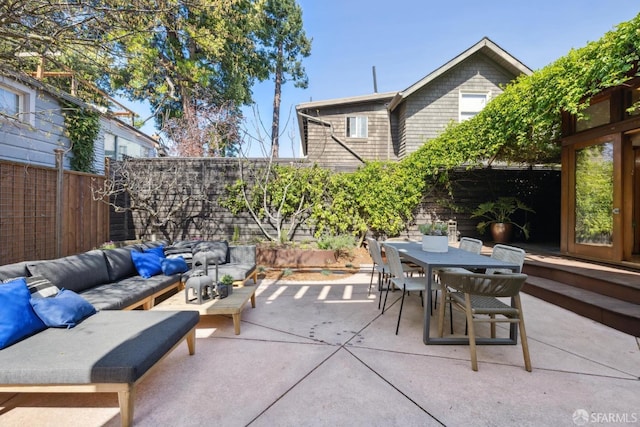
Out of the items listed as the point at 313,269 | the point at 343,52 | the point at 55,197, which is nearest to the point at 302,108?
the point at 343,52

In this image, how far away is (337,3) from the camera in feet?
31.8

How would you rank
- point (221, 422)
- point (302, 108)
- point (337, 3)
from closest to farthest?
point (221, 422)
point (337, 3)
point (302, 108)

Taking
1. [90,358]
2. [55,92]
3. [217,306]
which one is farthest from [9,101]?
[90,358]

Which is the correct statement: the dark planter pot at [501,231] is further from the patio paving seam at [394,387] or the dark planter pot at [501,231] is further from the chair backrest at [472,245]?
the patio paving seam at [394,387]

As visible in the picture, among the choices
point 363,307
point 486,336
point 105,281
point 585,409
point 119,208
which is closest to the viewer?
point 585,409

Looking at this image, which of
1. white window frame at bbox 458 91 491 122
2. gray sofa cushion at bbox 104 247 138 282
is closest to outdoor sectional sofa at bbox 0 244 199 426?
gray sofa cushion at bbox 104 247 138 282

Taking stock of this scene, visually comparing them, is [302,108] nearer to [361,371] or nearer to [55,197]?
[55,197]

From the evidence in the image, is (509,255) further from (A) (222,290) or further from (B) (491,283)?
(A) (222,290)

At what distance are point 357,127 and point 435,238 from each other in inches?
313

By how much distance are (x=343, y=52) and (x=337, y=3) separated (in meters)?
3.30

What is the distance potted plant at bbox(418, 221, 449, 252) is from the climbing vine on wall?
29.6 feet

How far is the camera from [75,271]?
3180 mm

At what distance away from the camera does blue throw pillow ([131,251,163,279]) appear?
13.4 feet

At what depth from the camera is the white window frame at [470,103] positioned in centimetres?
1003
